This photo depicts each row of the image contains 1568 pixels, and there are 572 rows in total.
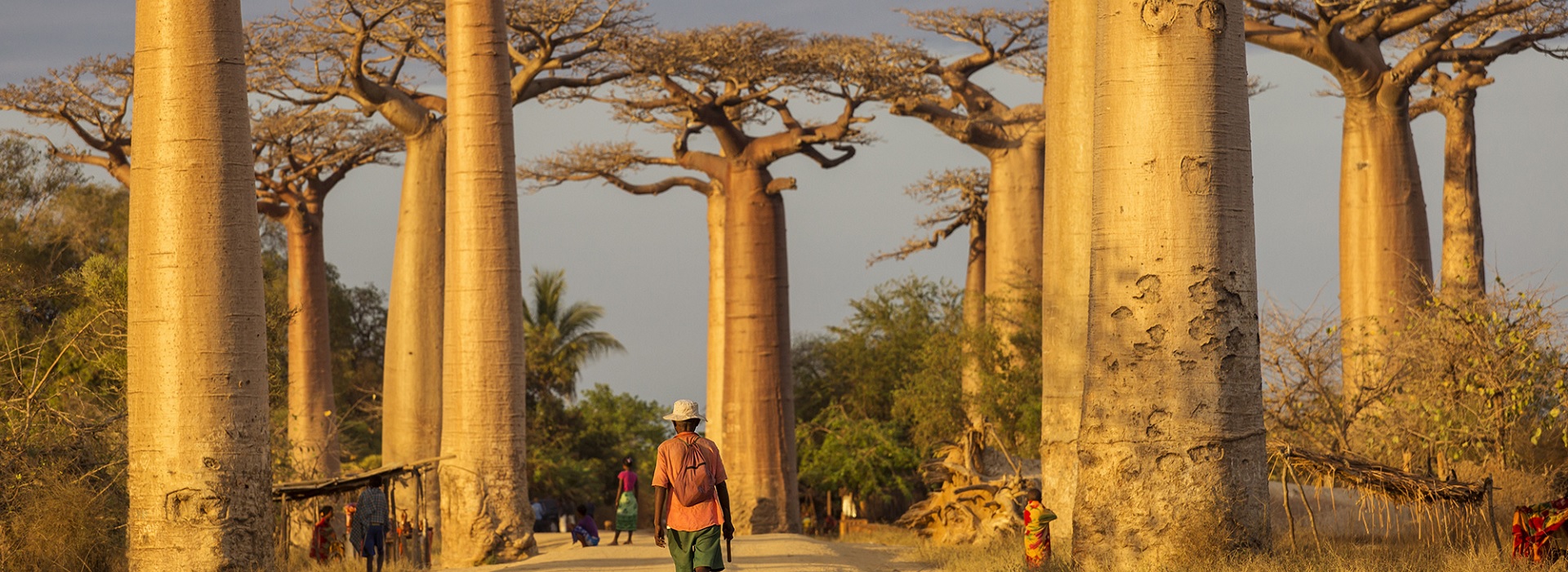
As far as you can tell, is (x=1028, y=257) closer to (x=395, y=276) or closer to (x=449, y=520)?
(x=395, y=276)

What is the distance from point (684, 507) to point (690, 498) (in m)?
0.05

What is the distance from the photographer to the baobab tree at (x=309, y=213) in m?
21.7

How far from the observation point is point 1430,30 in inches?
717

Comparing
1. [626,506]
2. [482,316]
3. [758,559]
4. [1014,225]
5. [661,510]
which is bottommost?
[758,559]

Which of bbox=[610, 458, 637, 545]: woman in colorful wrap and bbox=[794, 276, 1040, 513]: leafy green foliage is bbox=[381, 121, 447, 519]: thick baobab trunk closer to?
bbox=[610, 458, 637, 545]: woman in colorful wrap

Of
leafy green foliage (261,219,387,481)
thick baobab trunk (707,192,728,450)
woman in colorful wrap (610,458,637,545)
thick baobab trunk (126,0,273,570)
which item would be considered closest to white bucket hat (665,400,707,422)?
thick baobab trunk (126,0,273,570)

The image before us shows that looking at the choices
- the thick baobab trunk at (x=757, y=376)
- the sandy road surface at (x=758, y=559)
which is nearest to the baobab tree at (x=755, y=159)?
the thick baobab trunk at (x=757, y=376)

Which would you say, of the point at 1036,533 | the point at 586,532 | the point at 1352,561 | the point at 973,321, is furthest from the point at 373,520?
the point at 973,321

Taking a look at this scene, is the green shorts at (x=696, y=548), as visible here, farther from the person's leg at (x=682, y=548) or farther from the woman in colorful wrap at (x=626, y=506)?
the woman in colorful wrap at (x=626, y=506)

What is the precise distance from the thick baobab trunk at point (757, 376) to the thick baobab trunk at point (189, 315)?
1083 cm

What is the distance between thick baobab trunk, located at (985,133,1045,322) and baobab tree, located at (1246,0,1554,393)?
3866 millimetres

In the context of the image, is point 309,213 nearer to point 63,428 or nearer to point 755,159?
point 755,159

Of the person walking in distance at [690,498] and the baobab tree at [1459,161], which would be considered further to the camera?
the baobab tree at [1459,161]

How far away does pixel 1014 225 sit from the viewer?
69.4 ft
